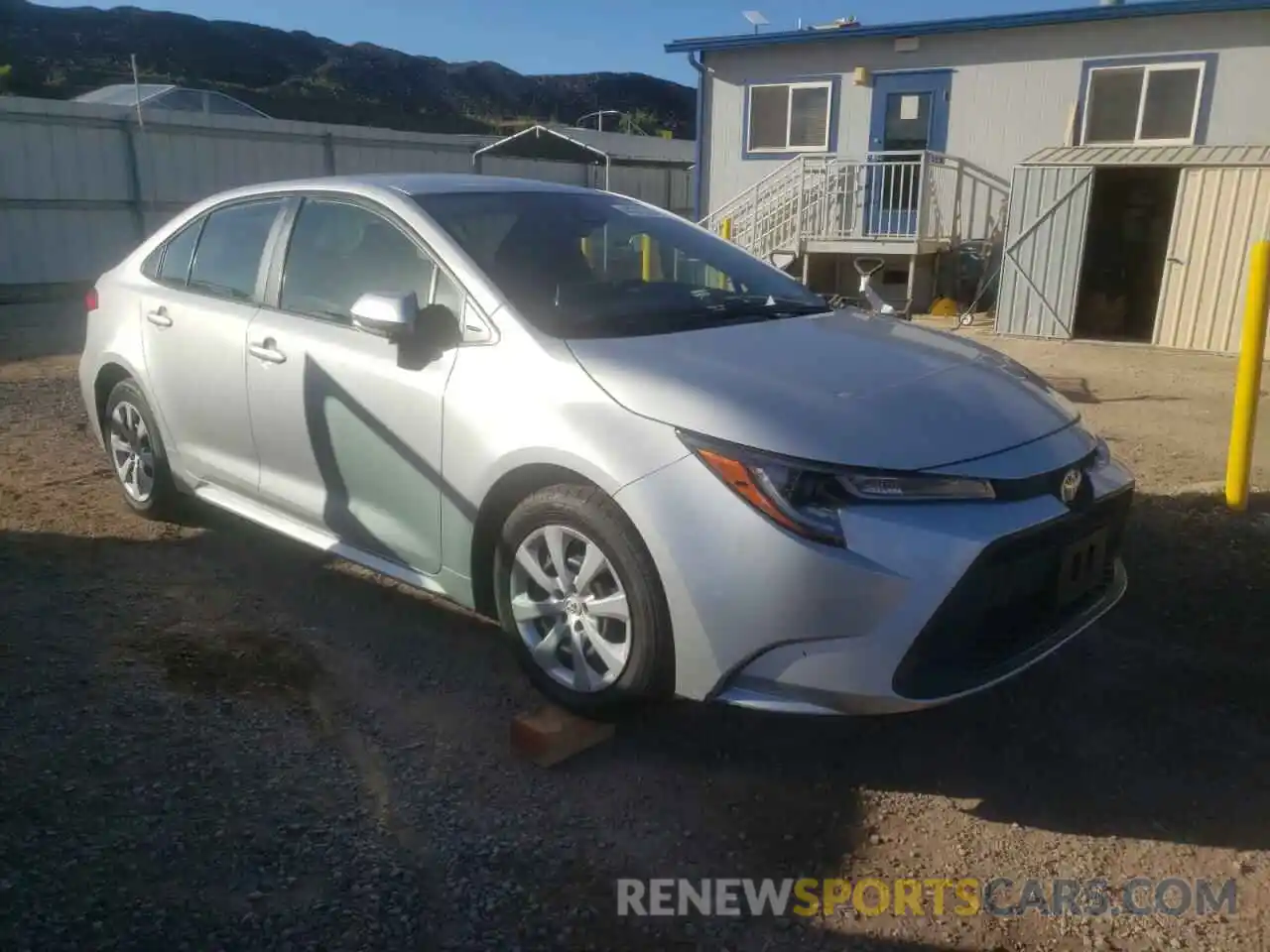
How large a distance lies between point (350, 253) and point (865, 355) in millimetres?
1890

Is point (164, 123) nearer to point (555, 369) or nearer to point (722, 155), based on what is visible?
point (722, 155)

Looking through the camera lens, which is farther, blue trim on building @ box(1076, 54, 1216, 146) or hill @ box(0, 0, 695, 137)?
hill @ box(0, 0, 695, 137)

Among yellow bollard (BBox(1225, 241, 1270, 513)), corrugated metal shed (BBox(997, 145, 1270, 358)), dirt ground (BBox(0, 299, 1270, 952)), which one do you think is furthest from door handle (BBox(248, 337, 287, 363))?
corrugated metal shed (BBox(997, 145, 1270, 358))

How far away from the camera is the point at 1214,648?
12.2ft

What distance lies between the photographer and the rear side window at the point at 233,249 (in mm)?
4160

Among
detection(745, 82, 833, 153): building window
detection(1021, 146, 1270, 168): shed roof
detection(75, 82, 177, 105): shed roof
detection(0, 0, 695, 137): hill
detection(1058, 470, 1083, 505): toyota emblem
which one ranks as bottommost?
detection(1058, 470, 1083, 505): toyota emblem

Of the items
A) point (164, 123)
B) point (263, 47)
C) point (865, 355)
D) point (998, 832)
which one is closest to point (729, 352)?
point (865, 355)

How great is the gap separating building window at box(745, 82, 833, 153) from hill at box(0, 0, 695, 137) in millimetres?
33897

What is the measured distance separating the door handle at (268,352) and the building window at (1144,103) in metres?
13.5

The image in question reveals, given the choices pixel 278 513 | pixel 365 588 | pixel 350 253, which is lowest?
pixel 365 588

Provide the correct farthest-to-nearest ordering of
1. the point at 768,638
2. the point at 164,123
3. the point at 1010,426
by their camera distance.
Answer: the point at 164,123
the point at 1010,426
the point at 768,638

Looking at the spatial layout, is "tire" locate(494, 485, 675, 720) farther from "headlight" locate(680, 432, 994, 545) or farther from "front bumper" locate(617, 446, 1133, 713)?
"headlight" locate(680, 432, 994, 545)

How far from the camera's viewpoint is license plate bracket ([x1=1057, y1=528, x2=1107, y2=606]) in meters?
2.86

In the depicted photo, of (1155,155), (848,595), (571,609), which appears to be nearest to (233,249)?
(571,609)
